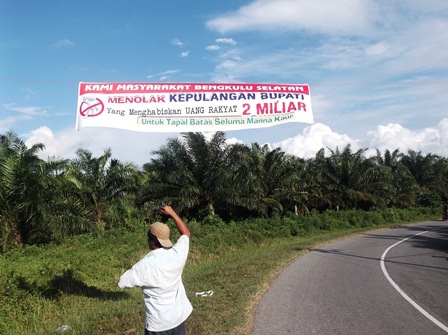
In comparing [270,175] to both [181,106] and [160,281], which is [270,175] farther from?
[160,281]

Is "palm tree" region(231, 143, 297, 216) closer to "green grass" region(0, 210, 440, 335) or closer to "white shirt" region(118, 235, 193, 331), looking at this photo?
"green grass" region(0, 210, 440, 335)

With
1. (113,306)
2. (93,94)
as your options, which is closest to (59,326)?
(113,306)

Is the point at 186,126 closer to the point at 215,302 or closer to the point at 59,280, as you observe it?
the point at 215,302

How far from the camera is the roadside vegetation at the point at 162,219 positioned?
7156 millimetres

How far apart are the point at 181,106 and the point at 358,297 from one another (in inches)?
206

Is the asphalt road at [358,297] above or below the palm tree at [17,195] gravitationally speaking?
below

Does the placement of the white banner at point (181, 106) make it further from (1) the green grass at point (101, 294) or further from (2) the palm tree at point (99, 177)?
(2) the palm tree at point (99, 177)

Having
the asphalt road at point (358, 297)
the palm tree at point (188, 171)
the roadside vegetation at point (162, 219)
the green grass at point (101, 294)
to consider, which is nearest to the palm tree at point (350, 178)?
the roadside vegetation at point (162, 219)

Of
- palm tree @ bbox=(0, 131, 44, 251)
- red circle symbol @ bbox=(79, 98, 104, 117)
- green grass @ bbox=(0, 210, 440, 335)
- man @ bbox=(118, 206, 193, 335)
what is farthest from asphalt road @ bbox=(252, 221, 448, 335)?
palm tree @ bbox=(0, 131, 44, 251)

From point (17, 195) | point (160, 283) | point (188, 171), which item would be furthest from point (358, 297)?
point (188, 171)

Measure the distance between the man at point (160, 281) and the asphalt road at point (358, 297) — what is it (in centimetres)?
276

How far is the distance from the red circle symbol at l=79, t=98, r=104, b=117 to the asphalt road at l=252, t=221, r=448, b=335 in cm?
398

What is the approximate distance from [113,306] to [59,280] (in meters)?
1.90

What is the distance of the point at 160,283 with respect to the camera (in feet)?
11.1
